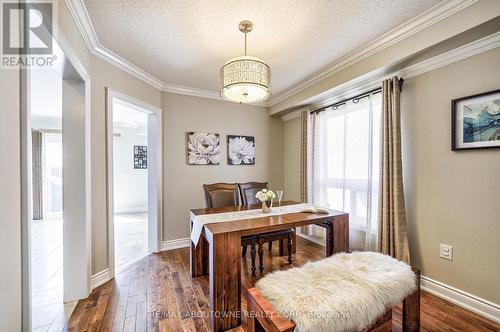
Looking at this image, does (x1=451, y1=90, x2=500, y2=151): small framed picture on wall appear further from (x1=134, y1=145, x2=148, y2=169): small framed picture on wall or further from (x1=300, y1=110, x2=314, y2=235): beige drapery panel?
(x1=134, y1=145, x2=148, y2=169): small framed picture on wall

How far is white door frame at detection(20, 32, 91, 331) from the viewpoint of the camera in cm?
103

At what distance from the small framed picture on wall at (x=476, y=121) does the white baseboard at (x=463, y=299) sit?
1.29 metres

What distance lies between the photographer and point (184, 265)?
8.94 ft

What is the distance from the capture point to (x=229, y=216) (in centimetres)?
219

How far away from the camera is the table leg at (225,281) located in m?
1.63

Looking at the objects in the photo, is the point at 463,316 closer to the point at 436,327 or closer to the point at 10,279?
the point at 436,327

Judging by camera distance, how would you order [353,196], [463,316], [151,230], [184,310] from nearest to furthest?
1. [463,316]
2. [184,310]
3. [353,196]
4. [151,230]

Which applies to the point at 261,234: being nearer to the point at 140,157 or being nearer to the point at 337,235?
the point at 337,235

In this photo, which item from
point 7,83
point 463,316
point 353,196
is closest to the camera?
point 7,83

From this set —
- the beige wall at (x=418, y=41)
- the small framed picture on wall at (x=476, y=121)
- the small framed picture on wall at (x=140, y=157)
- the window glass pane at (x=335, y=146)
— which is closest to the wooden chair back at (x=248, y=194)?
the window glass pane at (x=335, y=146)

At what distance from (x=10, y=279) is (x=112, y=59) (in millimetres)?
2319

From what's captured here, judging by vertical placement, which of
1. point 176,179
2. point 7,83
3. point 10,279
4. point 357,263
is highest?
point 7,83

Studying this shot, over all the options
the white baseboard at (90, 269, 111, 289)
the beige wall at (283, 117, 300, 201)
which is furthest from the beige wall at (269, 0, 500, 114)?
the white baseboard at (90, 269, 111, 289)

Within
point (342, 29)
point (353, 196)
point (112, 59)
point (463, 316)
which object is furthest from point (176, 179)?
point (463, 316)
